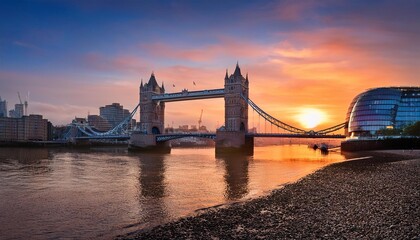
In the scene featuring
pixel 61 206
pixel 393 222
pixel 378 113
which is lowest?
pixel 61 206

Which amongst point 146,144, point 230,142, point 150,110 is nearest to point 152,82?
point 150,110

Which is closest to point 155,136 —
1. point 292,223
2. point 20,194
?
point 20,194

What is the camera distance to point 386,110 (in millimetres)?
114000

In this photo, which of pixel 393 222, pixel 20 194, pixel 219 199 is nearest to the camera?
pixel 393 222

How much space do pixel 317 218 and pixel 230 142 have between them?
77536 millimetres

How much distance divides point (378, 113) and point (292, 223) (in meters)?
114

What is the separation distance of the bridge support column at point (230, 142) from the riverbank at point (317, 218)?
227 ft

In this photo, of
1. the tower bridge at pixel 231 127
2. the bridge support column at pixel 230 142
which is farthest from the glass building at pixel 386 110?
the bridge support column at pixel 230 142

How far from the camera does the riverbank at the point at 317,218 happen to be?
43.7 feet

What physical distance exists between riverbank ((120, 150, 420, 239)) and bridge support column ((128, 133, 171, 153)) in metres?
90.5

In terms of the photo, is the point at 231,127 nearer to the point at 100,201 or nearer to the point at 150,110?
the point at 150,110

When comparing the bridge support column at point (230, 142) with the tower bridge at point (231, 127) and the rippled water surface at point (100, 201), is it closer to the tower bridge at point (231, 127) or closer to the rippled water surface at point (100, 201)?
the tower bridge at point (231, 127)

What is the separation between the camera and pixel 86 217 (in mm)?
20188

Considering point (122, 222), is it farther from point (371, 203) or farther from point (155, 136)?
point (155, 136)
